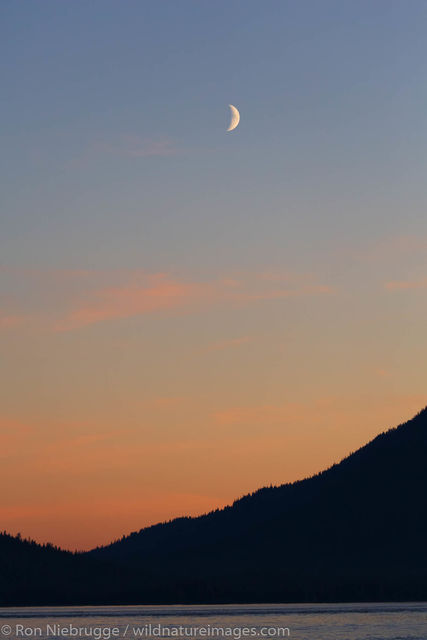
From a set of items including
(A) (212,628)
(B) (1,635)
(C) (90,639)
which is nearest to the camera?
(C) (90,639)

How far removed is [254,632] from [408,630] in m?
24.7

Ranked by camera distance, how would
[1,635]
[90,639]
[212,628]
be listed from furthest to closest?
[212,628] < [1,635] < [90,639]

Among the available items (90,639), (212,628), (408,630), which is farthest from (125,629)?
(408,630)

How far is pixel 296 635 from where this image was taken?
172250mm

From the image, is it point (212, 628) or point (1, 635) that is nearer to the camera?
point (1, 635)

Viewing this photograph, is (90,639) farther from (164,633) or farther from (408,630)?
(408,630)

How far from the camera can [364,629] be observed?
621 feet

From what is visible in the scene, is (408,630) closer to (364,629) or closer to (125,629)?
(364,629)

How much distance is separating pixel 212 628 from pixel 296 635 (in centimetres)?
2494

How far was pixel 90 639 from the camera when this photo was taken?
170 m

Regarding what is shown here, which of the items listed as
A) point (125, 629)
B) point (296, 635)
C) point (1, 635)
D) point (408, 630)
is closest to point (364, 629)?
point (408, 630)

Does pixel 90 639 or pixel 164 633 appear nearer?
pixel 90 639

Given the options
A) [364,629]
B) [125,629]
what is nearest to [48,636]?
[125,629]

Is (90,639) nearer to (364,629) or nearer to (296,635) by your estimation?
(296,635)
